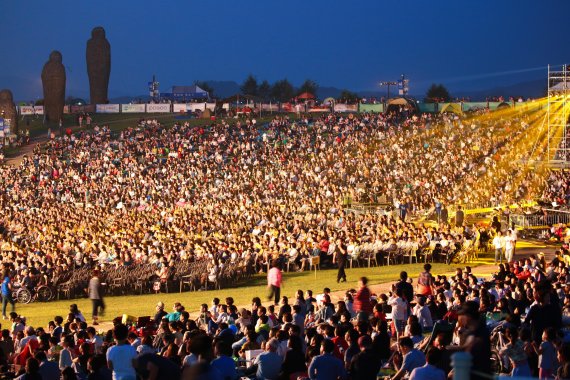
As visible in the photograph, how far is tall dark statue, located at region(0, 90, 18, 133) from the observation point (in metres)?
71.1

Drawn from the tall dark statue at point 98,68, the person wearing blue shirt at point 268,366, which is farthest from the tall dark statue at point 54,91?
the person wearing blue shirt at point 268,366

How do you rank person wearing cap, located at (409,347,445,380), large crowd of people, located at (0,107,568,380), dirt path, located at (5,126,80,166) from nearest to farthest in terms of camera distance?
1. person wearing cap, located at (409,347,445,380)
2. large crowd of people, located at (0,107,568,380)
3. dirt path, located at (5,126,80,166)

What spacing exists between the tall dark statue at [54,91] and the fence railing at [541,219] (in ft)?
164

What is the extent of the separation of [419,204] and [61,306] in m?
16.6

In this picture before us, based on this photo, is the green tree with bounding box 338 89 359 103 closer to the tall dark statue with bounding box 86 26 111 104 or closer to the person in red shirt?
the tall dark statue with bounding box 86 26 111 104

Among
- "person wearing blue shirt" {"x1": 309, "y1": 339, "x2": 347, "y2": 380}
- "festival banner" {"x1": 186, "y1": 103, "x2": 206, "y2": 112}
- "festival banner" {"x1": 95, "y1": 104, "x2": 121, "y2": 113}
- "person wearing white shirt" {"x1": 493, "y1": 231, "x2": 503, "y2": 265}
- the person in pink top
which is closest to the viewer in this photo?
"person wearing blue shirt" {"x1": 309, "y1": 339, "x2": 347, "y2": 380}

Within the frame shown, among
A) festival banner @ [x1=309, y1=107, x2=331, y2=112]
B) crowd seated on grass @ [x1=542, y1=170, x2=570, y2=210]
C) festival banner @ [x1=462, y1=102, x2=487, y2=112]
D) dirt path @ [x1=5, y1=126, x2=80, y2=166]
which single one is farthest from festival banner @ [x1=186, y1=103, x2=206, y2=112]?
crowd seated on grass @ [x1=542, y1=170, x2=570, y2=210]

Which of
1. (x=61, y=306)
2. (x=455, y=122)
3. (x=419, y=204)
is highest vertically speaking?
(x=455, y=122)

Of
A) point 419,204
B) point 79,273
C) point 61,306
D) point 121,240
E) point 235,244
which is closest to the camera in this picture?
point 61,306

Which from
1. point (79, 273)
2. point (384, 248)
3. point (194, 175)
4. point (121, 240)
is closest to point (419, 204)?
point (384, 248)

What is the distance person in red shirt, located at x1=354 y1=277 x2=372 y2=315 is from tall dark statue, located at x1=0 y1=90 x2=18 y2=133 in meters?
56.9

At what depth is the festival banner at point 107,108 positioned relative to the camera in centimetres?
8138

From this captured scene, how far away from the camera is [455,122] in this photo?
188 ft

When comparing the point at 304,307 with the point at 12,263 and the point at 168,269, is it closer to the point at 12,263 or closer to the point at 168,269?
the point at 168,269
